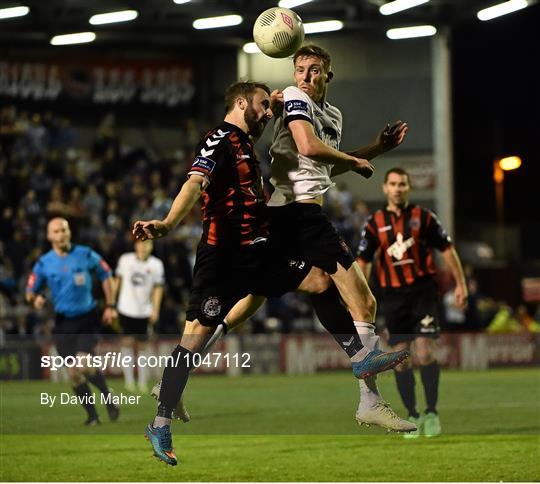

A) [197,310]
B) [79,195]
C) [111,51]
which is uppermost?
[111,51]

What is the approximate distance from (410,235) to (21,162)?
13513 millimetres

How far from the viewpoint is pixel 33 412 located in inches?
448

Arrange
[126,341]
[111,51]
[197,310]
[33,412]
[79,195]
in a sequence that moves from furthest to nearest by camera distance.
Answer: [111,51], [79,195], [126,341], [33,412], [197,310]

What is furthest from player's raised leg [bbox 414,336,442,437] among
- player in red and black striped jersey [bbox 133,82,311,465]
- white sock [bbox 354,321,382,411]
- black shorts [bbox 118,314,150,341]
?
black shorts [bbox 118,314,150,341]

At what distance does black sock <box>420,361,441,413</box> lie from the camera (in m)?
10.6

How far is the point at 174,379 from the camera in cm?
712

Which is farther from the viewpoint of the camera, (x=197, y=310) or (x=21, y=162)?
(x=21, y=162)

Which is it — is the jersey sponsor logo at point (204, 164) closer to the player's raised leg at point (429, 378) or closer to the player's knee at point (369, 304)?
the player's knee at point (369, 304)

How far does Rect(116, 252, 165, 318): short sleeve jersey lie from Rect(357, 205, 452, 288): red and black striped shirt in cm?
575

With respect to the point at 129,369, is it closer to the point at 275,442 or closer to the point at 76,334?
the point at 76,334

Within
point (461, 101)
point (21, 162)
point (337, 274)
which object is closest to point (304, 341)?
point (21, 162)

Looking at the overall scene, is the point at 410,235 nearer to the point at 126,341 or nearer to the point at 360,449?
the point at 360,449

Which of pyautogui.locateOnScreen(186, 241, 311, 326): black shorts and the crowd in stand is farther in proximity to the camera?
the crowd in stand

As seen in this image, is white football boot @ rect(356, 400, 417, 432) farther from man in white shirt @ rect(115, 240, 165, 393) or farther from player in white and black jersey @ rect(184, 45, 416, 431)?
man in white shirt @ rect(115, 240, 165, 393)
